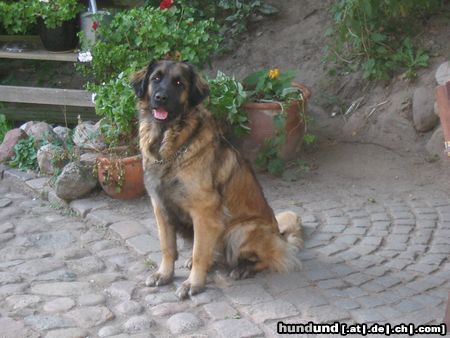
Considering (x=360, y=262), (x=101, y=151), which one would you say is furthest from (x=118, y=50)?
(x=360, y=262)

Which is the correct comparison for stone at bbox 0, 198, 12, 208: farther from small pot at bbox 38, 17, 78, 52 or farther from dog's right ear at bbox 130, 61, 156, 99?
dog's right ear at bbox 130, 61, 156, 99

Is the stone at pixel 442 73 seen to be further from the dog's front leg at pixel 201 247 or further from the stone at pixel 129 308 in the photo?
the stone at pixel 129 308

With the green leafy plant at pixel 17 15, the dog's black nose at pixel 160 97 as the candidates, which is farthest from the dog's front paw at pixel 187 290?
the green leafy plant at pixel 17 15

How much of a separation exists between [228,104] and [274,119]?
44 centimetres

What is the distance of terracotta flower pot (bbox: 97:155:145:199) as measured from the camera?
5766mm

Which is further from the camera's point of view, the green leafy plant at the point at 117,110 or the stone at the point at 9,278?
the green leafy plant at the point at 117,110

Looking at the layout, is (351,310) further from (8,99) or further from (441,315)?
(8,99)

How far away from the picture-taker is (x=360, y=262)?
473 centimetres

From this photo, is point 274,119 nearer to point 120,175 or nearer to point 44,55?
point 120,175

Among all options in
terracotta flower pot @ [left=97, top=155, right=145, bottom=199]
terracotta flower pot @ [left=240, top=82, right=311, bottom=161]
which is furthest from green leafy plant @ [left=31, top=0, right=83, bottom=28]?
terracotta flower pot @ [left=240, top=82, right=311, bottom=161]

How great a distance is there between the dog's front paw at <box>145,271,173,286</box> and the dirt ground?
Result: 2.31 m

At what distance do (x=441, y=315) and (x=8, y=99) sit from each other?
5.10 metres

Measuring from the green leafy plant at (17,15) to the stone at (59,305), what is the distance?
13.0 feet

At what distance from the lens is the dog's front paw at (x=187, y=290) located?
Result: 166 inches
